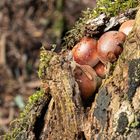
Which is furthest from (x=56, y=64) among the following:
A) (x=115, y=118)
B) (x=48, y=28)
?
(x=48, y=28)

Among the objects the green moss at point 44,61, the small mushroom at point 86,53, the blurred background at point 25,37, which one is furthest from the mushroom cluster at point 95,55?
the blurred background at point 25,37

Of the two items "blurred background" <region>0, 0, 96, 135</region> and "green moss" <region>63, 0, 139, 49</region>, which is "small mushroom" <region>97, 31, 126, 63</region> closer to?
"green moss" <region>63, 0, 139, 49</region>

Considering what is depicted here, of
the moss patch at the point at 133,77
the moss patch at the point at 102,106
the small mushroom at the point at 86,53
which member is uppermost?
the small mushroom at the point at 86,53

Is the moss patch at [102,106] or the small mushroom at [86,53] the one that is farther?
the small mushroom at [86,53]

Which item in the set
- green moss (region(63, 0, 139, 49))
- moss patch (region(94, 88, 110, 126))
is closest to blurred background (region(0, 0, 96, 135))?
green moss (region(63, 0, 139, 49))

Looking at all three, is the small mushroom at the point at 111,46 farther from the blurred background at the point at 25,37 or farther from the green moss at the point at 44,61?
the blurred background at the point at 25,37

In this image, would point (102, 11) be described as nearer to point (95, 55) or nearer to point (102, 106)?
point (95, 55)
